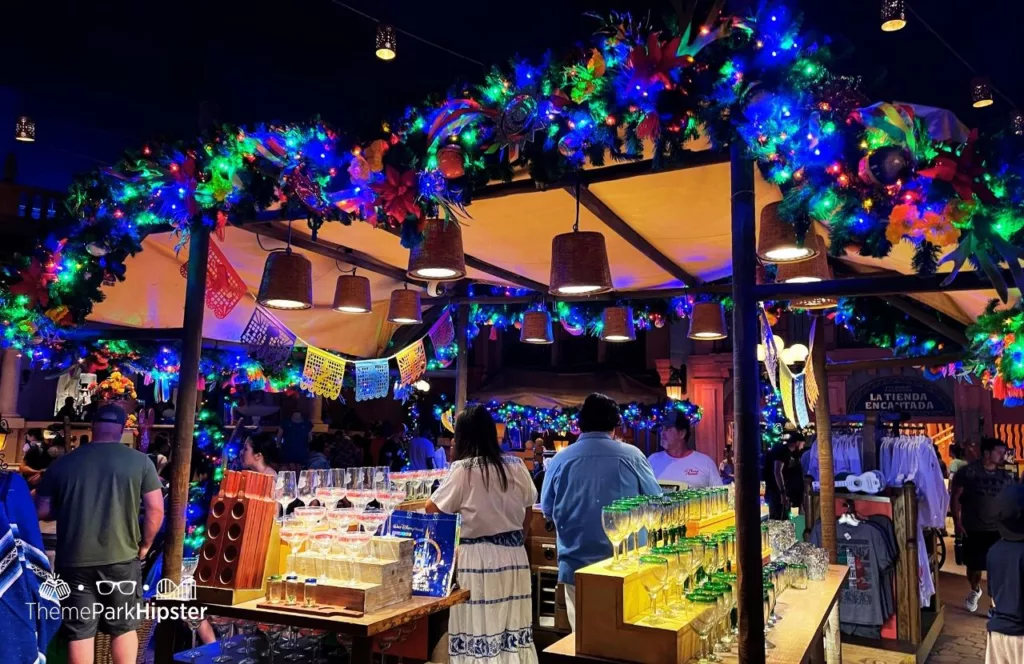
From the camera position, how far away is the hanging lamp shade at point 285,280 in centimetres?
361

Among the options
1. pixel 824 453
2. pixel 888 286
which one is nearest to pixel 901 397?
pixel 824 453

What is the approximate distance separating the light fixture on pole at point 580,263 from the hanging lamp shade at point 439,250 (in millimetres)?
440

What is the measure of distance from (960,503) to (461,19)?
773 centimetres

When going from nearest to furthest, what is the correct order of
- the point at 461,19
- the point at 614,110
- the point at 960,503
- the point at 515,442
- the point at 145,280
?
the point at 614,110 → the point at 145,280 → the point at 461,19 → the point at 960,503 → the point at 515,442

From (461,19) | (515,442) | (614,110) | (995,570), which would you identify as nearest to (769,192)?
(614,110)

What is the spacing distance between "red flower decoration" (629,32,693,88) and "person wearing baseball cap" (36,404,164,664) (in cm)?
343

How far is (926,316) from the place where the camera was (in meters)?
5.46

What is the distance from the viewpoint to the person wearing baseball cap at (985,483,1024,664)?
3.71 m

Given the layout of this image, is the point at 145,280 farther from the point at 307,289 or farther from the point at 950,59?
the point at 950,59

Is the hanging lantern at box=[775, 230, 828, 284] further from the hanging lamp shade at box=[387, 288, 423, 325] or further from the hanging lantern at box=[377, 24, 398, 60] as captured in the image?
the hanging lantern at box=[377, 24, 398, 60]

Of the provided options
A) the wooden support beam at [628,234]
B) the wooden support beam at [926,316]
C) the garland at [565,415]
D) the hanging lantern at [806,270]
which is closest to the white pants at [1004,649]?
the hanging lantern at [806,270]

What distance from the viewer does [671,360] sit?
55.2 ft

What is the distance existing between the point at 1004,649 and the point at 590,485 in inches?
92.7

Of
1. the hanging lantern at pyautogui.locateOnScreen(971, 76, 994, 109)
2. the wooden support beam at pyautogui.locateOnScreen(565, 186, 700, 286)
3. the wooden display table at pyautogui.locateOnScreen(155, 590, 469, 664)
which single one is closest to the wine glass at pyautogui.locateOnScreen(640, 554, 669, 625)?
the wooden display table at pyautogui.locateOnScreen(155, 590, 469, 664)
